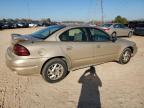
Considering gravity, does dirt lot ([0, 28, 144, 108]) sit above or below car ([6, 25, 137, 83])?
below

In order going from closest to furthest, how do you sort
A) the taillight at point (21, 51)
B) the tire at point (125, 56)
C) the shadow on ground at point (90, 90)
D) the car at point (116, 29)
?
the shadow on ground at point (90, 90)
the taillight at point (21, 51)
the tire at point (125, 56)
the car at point (116, 29)

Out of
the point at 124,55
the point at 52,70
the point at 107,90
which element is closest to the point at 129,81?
the point at 107,90

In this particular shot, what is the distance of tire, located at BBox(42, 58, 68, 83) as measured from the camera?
458 centimetres

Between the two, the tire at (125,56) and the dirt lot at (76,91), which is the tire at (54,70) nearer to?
the dirt lot at (76,91)

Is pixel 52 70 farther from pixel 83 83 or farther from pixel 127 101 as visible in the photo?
pixel 127 101

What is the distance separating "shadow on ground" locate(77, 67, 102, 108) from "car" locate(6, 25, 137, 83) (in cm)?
39

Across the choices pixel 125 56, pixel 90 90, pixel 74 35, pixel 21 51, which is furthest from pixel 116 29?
pixel 21 51

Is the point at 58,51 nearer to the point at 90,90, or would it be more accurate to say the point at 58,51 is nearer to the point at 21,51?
the point at 21,51

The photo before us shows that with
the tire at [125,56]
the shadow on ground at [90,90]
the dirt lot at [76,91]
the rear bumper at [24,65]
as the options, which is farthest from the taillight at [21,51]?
the tire at [125,56]

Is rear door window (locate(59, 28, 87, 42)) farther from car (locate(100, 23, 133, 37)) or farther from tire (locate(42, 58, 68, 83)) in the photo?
car (locate(100, 23, 133, 37))

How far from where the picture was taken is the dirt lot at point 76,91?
3725 mm

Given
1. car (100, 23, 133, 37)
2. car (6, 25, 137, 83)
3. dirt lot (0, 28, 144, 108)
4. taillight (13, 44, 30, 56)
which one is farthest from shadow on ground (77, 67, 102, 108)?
car (100, 23, 133, 37)

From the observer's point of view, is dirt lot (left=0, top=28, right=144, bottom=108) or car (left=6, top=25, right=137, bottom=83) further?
car (left=6, top=25, right=137, bottom=83)

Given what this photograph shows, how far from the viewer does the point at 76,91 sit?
4.30 metres
